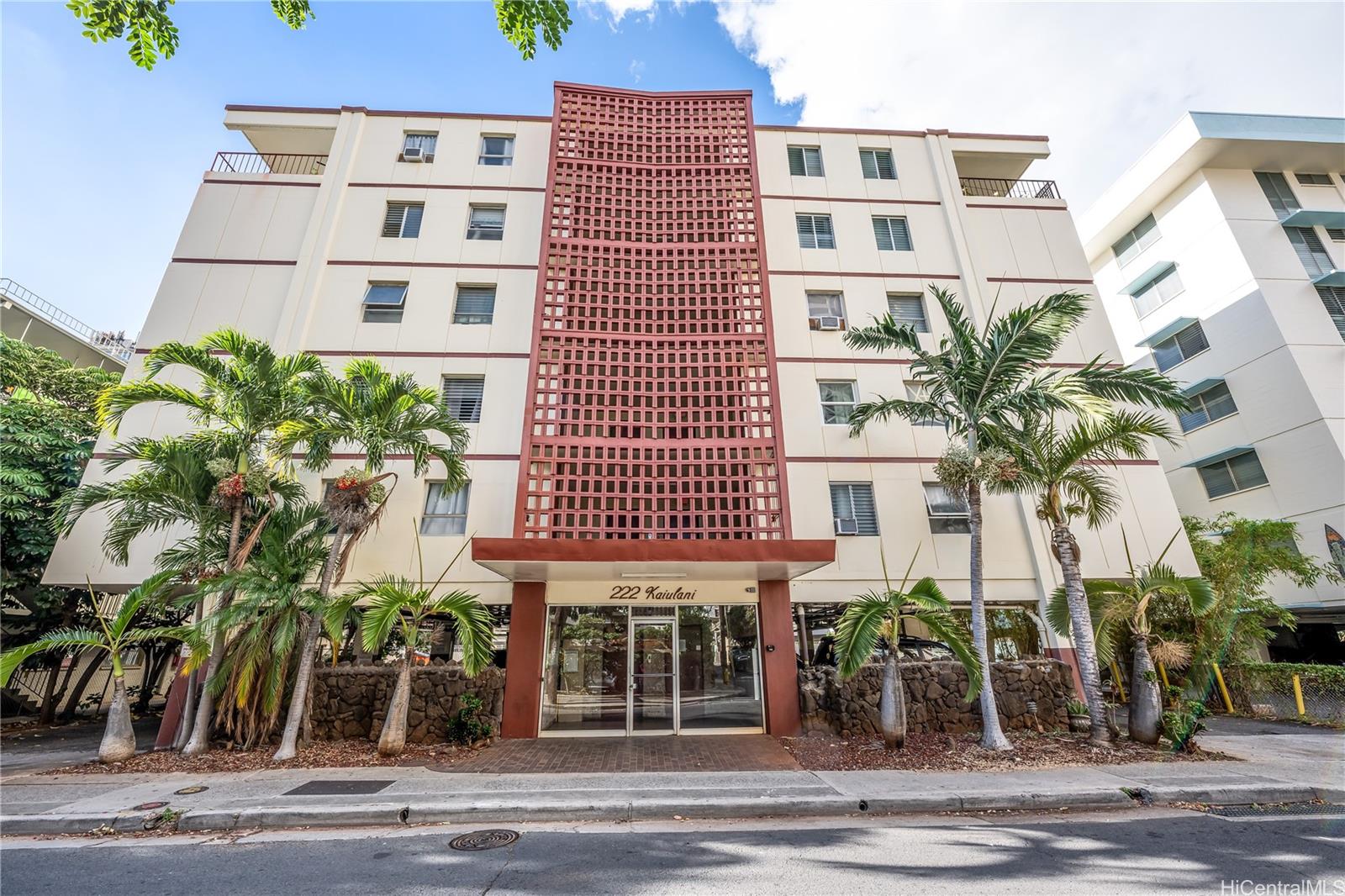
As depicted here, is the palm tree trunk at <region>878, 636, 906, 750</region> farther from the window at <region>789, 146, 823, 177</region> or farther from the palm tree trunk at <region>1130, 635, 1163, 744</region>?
the window at <region>789, 146, 823, 177</region>

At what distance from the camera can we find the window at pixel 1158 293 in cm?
2122

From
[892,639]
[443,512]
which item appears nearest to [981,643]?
[892,639]

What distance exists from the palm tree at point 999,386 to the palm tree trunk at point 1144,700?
86.0 inches

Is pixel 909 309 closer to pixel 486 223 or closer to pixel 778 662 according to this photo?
pixel 778 662

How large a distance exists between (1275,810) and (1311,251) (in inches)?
874

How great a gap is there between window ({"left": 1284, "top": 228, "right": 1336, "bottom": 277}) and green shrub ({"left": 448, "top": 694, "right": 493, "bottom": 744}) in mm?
28227

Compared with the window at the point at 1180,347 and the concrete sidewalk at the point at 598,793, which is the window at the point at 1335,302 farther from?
the concrete sidewalk at the point at 598,793

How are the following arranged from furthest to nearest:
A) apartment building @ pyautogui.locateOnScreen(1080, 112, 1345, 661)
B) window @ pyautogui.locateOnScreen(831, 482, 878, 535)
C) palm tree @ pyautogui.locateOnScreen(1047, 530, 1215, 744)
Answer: apartment building @ pyautogui.locateOnScreen(1080, 112, 1345, 661), window @ pyautogui.locateOnScreen(831, 482, 878, 535), palm tree @ pyautogui.locateOnScreen(1047, 530, 1215, 744)

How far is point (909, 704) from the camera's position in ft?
34.0

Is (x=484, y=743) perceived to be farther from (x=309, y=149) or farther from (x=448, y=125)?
(x=309, y=149)

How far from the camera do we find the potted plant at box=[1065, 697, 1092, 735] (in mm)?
10219

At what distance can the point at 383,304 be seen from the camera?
14656 mm

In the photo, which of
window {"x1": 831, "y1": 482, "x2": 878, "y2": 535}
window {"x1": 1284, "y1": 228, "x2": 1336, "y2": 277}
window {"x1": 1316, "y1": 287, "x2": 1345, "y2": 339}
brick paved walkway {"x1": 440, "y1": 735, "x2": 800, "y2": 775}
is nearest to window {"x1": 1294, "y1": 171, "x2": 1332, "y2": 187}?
window {"x1": 1284, "y1": 228, "x2": 1336, "y2": 277}

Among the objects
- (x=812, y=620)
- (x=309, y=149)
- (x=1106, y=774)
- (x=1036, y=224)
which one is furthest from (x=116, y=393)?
(x=1036, y=224)
